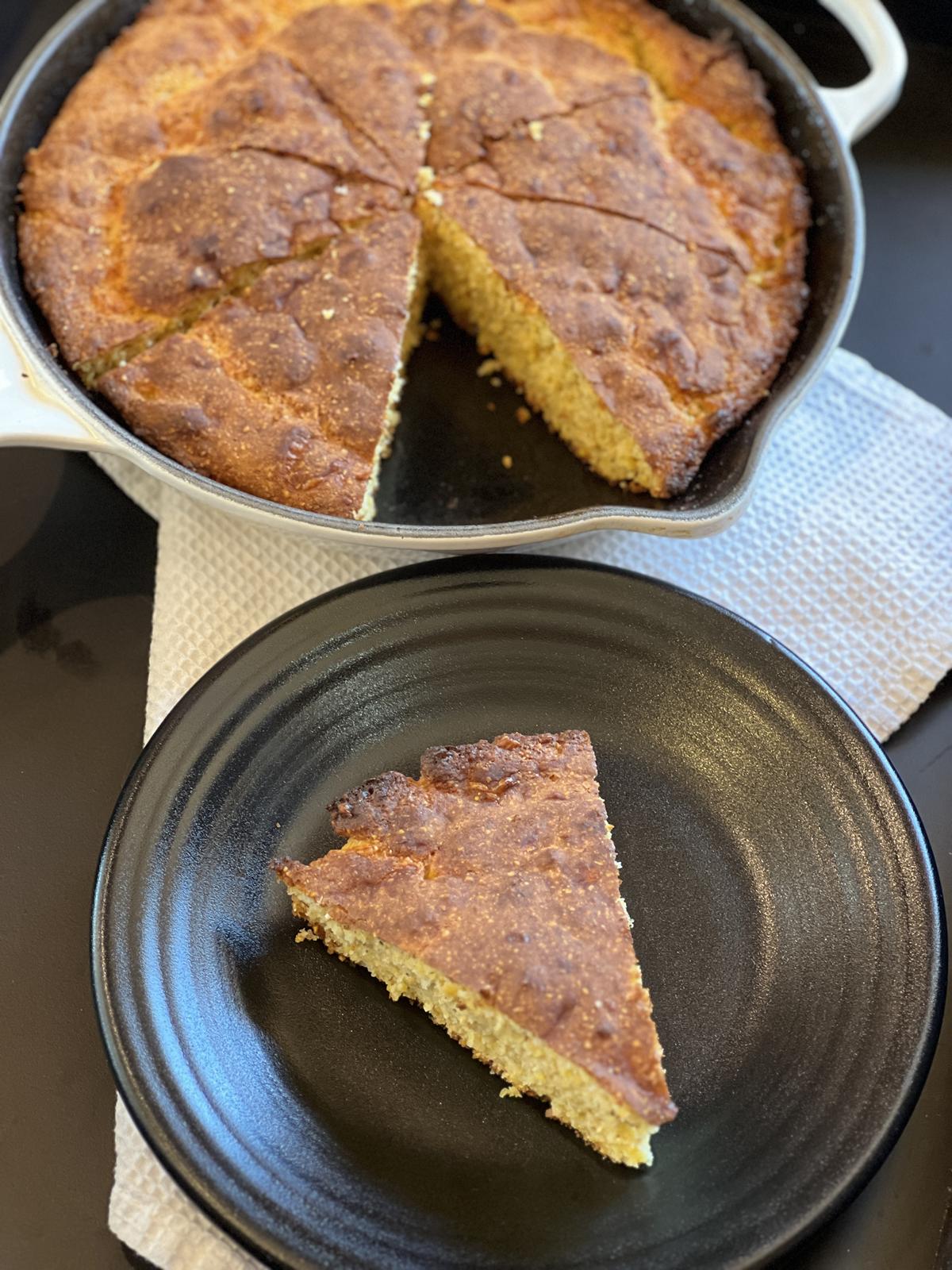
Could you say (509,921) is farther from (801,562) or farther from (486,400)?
(486,400)

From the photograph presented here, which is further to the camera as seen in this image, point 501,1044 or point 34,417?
point 34,417

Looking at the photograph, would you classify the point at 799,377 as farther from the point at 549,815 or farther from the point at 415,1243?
the point at 415,1243

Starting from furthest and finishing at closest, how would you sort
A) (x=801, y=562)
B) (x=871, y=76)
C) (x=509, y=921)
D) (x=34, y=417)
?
(x=871, y=76) < (x=801, y=562) < (x=34, y=417) < (x=509, y=921)

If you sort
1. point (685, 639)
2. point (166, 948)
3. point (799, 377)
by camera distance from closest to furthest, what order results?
point (166, 948), point (685, 639), point (799, 377)

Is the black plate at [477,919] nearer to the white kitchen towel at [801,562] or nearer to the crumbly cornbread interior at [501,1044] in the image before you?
the crumbly cornbread interior at [501,1044]

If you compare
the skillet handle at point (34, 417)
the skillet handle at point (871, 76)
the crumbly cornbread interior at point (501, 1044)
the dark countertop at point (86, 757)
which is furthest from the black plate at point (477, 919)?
the skillet handle at point (871, 76)

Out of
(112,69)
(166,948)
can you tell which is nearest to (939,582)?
(166,948)

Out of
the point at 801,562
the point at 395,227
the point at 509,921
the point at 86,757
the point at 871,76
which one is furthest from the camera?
the point at 871,76

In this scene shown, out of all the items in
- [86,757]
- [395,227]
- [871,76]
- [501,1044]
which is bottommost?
[86,757]

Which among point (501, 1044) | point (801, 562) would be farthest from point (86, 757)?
point (801, 562)
